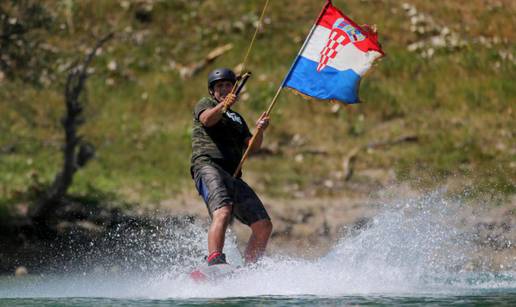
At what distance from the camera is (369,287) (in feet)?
32.5

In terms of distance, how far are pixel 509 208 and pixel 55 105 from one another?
1141 centimetres

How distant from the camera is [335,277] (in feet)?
33.2

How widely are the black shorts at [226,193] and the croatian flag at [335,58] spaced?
1.21 m

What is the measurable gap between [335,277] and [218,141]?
1.79 meters

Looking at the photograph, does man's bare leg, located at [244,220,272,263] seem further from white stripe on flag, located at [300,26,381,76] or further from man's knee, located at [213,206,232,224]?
white stripe on flag, located at [300,26,381,76]

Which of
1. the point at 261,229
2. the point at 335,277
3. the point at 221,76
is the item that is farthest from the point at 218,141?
the point at 335,277

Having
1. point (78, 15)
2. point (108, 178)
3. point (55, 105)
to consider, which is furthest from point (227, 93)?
point (78, 15)

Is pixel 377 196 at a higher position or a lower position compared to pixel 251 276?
higher

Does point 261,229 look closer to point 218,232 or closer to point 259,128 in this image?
point 218,232

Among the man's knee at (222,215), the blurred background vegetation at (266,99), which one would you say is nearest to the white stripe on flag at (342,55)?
the man's knee at (222,215)

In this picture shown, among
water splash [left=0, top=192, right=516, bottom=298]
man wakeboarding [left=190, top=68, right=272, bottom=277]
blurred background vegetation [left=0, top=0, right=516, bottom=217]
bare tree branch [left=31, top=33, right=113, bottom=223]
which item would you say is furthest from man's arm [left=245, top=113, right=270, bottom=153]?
blurred background vegetation [left=0, top=0, right=516, bottom=217]

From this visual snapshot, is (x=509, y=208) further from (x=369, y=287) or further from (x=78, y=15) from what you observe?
(x=78, y=15)

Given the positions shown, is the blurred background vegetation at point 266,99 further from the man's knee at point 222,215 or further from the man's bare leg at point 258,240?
the man's knee at point 222,215

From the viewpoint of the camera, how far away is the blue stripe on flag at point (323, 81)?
35.3 ft
